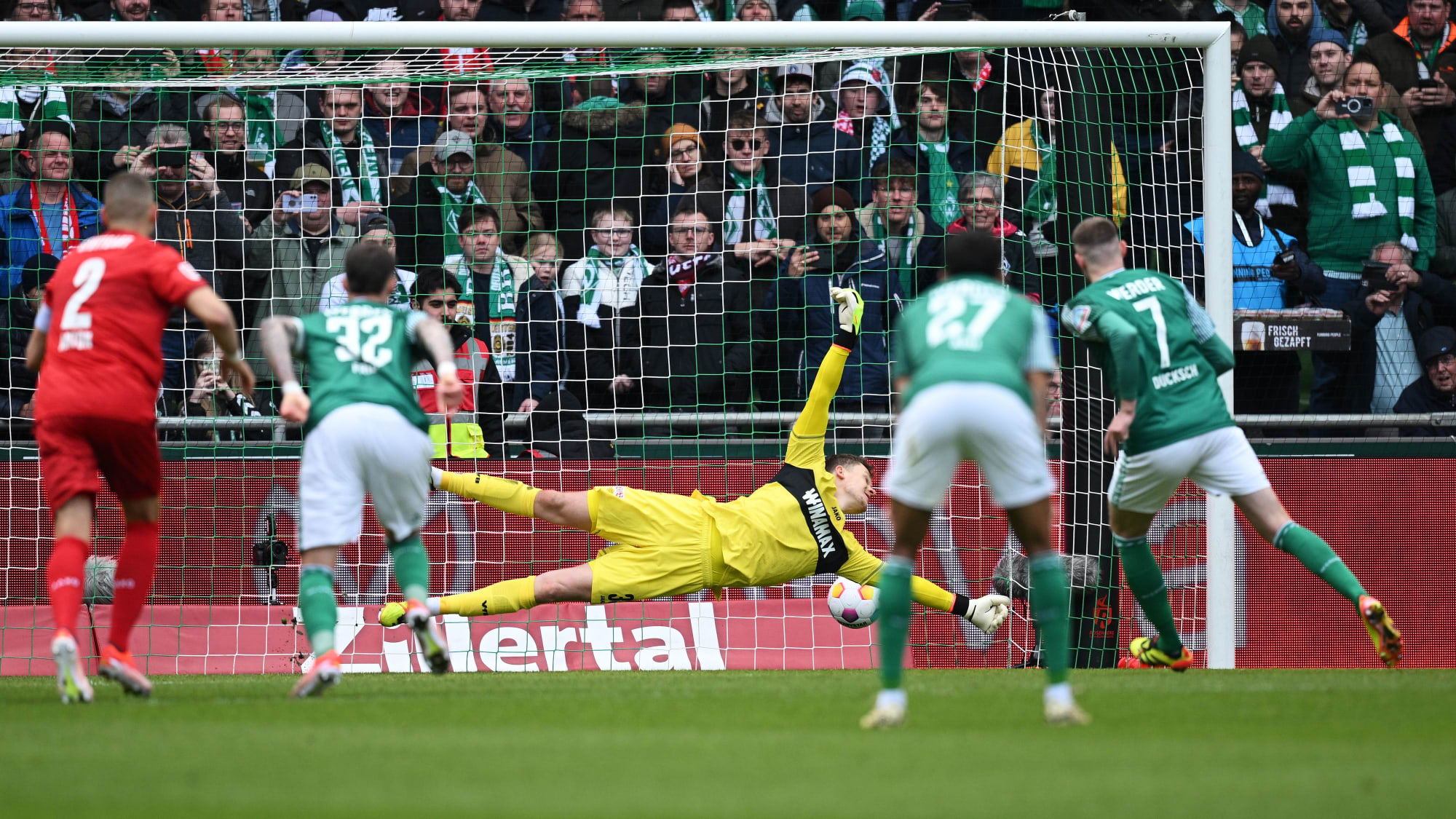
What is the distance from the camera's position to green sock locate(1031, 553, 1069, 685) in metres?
A: 5.18

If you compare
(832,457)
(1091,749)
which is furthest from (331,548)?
(832,457)

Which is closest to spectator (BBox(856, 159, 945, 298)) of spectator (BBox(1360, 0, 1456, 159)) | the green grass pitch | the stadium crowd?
the stadium crowd

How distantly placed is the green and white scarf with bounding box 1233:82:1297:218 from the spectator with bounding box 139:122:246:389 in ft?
24.9

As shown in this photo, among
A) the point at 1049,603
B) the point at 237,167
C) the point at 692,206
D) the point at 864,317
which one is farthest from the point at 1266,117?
the point at 1049,603

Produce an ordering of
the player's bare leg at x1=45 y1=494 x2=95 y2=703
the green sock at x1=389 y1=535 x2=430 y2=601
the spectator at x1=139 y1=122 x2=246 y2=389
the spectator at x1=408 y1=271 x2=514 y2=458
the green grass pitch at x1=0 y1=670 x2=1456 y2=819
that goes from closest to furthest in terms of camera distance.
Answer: the green grass pitch at x1=0 y1=670 x2=1456 y2=819
the player's bare leg at x1=45 y1=494 x2=95 y2=703
the green sock at x1=389 y1=535 x2=430 y2=601
the spectator at x1=408 y1=271 x2=514 y2=458
the spectator at x1=139 y1=122 x2=246 y2=389

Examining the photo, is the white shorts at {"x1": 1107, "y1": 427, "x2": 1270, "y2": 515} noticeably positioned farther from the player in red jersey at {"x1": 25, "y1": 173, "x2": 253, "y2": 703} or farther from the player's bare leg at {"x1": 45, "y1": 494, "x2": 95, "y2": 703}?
the player's bare leg at {"x1": 45, "y1": 494, "x2": 95, "y2": 703}

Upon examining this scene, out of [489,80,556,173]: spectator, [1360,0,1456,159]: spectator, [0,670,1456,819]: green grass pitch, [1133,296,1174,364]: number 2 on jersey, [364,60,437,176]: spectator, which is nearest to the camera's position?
[0,670,1456,819]: green grass pitch

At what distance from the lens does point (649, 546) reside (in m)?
8.88

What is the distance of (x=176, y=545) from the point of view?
412 inches

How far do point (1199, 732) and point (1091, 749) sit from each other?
0.70 meters

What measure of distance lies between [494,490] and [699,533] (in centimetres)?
121

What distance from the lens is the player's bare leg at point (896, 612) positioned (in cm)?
514

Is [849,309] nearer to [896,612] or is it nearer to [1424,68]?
[896,612]

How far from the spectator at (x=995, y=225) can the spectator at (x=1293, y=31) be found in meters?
3.16
